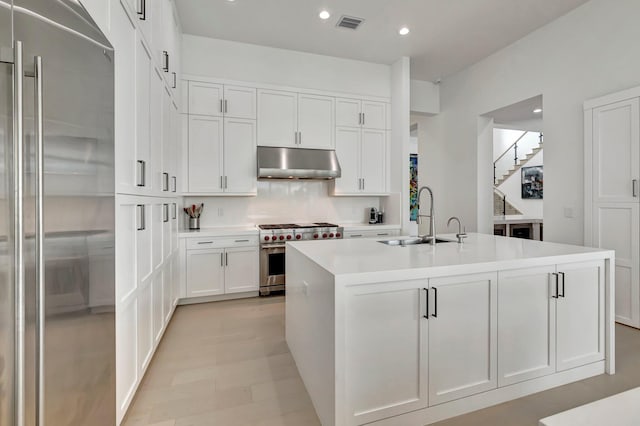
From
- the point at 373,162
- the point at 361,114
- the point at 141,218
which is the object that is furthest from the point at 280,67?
the point at 141,218

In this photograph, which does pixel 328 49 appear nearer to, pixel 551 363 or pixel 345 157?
pixel 345 157

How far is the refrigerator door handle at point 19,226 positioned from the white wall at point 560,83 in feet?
14.9

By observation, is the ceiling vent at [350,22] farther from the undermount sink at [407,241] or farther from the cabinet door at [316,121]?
the undermount sink at [407,241]

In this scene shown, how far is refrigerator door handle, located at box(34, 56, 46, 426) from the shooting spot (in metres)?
0.88

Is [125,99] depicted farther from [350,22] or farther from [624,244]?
[624,244]

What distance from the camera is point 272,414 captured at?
5.85ft

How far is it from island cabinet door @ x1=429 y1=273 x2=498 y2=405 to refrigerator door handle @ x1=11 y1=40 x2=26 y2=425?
1.61 meters

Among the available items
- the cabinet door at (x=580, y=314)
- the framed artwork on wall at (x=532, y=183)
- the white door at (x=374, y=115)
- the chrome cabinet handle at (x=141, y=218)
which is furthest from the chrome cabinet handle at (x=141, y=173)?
the framed artwork on wall at (x=532, y=183)

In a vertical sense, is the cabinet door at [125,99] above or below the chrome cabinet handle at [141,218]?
above

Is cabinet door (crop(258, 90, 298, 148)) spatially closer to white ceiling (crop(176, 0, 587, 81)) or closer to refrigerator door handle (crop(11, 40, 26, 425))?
white ceiling (crop(176, 0, 587, 81))

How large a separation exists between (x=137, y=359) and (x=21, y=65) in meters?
1.73

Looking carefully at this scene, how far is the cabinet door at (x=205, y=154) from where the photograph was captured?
3.98m

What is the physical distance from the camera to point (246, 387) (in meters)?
2.05

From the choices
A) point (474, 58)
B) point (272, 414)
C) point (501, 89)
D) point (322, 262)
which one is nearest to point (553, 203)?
point (501, 89)
